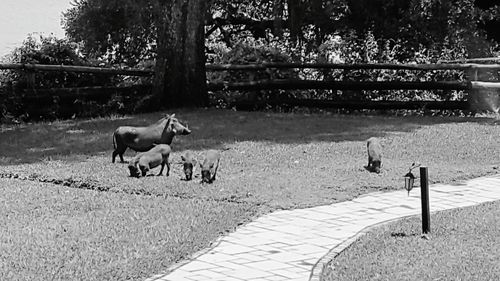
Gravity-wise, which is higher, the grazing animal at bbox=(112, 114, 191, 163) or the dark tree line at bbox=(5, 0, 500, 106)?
the dark tree line at bbox=(5, 0, 500, 106)

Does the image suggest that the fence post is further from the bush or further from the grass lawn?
the bush

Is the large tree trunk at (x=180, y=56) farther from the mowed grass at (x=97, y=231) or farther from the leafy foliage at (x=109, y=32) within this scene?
the mowed grass at (x=97, y=231)

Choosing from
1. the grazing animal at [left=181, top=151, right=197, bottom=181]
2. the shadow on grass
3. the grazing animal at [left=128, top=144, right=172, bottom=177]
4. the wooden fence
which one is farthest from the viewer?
the wooden fence

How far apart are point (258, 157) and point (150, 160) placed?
2.59 m

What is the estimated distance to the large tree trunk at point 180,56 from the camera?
2081cm

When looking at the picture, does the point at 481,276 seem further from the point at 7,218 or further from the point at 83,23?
the point at 83,23

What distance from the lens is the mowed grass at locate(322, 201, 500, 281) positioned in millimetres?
7637

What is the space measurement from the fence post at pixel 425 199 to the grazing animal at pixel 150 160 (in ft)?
14.6

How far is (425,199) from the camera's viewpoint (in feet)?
29.1

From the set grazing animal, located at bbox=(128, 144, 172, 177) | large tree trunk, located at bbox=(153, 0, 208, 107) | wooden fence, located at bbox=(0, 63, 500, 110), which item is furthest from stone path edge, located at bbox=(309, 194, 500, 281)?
large tree trunk, located at bbox=(153, 0, 208, 107)

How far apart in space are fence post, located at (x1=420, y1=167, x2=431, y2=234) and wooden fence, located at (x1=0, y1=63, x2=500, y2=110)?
1209 centimetres

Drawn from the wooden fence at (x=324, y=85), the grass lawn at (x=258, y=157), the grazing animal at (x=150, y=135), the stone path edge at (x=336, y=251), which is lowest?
the stone path edge at (x=336, y=251)

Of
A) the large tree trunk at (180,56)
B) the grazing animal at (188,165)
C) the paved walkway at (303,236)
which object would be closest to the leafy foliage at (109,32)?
the large tree trunk at (180,56)

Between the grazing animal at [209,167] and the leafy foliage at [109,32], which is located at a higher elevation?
the leafy foliage at [109,32]
